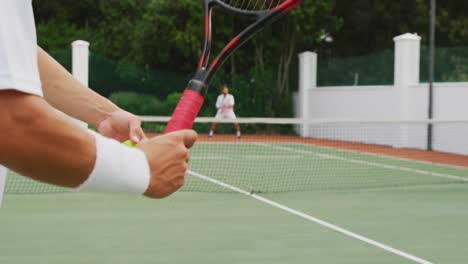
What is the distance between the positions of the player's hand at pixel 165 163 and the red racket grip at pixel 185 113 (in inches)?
15.3

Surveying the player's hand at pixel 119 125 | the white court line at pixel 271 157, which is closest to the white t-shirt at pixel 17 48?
the player's hand at pixel 119 125

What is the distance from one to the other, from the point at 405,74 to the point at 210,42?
1371cm

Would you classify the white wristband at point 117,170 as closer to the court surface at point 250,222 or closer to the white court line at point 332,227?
the court surface at point 250,222

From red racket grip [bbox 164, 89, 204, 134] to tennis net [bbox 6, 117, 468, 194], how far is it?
602 cm

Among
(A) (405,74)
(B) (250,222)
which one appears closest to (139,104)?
(A) (405,74)

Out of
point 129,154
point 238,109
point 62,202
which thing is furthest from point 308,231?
point 238,109

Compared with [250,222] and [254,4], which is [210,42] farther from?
[250,222]

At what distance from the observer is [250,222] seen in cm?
579

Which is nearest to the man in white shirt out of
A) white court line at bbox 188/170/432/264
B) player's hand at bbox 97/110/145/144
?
white court line at bbox 188/170/432/264

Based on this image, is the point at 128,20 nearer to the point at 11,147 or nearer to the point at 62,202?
the point at 62,202

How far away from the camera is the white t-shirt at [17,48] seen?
101 cm

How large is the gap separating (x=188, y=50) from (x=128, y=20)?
163 inches

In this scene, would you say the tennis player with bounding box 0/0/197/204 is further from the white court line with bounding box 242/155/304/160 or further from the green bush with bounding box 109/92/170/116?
the green bush with bounding box 109/92/170/116

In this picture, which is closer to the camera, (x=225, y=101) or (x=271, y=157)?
(x=271, y=157)
